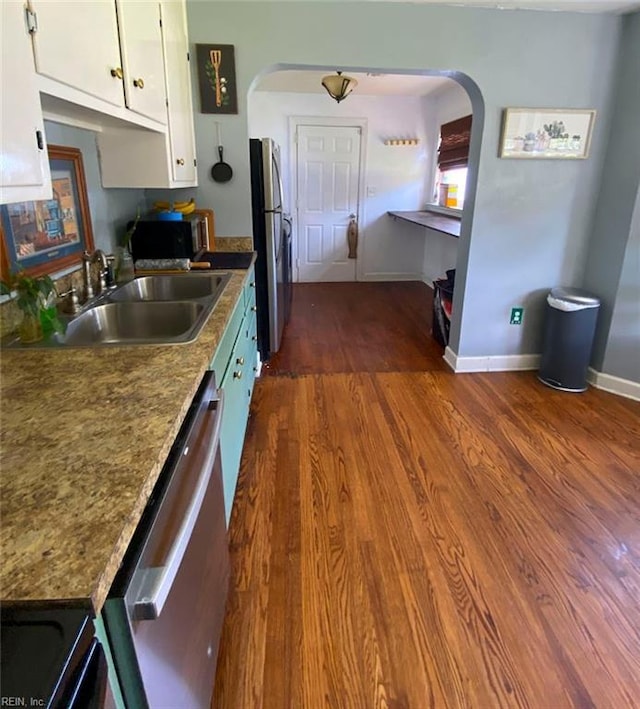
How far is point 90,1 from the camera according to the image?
1382 mm

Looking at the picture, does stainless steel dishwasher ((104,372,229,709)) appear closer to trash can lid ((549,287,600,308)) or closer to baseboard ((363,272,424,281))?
trash can lid ((549,287,600,308))

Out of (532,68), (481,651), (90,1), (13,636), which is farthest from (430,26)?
(13,636)

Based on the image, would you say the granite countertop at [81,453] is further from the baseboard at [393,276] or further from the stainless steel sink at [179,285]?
the baseboard at [393,276]

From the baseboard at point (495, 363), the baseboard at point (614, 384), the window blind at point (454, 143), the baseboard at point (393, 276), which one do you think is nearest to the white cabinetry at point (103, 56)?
the baseboard at point (495, 363)

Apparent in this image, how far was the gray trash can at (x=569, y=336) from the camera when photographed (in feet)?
9.87

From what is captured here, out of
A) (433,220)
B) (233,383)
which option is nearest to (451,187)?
(433,220)

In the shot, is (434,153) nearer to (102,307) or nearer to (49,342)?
(102,307)

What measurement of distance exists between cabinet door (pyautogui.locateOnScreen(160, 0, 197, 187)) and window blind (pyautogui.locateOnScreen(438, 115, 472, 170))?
9.98 feet

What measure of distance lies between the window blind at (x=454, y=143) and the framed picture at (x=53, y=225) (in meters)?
3.83

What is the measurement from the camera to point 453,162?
5.25 metres

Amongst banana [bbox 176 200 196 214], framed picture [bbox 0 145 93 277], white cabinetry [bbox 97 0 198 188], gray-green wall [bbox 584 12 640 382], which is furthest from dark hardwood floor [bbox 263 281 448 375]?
framed picture [bbox 0 145 93 277]

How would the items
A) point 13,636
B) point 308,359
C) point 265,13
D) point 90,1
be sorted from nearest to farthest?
point 13,636
point 90,1
point 265,13
point 308,359

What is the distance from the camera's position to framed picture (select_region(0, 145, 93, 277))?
61.8 inches

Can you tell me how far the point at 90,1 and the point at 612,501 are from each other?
8.83 ft
